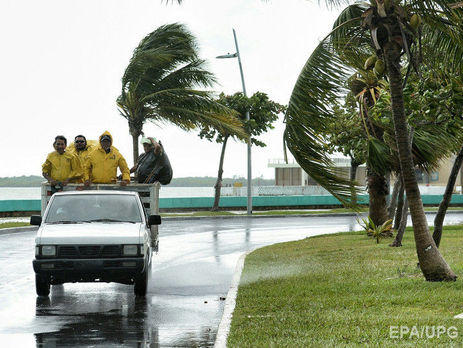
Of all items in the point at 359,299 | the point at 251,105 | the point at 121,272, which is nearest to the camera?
the point at 359,299

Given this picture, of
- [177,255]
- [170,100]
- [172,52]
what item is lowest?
[177,255]

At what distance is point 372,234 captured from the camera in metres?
20.8

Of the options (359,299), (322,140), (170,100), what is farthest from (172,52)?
(359,299)

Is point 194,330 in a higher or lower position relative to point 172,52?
lower

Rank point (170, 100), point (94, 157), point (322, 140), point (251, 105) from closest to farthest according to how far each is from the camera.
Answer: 1. point (322, 140)
2. point (94, 157)
3. point (170, 100)
4. point (251, 105)

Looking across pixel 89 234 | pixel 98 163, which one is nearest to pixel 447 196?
pixel 89 234

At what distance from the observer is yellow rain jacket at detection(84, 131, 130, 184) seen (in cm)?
1345

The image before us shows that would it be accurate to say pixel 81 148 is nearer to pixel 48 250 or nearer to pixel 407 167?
pixel 48 250

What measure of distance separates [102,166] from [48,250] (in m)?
3.35

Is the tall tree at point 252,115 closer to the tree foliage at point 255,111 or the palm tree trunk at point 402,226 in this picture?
the tree foliage at point 255,111

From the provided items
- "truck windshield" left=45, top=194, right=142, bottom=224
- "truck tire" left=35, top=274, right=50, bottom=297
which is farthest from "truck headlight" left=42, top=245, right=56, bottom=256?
"truck windshield" left=45, top=194, right=142, bottom=224

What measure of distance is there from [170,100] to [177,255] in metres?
12.3

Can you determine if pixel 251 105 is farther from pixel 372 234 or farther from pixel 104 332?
pixel 104 332

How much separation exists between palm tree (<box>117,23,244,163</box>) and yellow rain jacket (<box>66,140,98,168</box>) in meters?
13.8
